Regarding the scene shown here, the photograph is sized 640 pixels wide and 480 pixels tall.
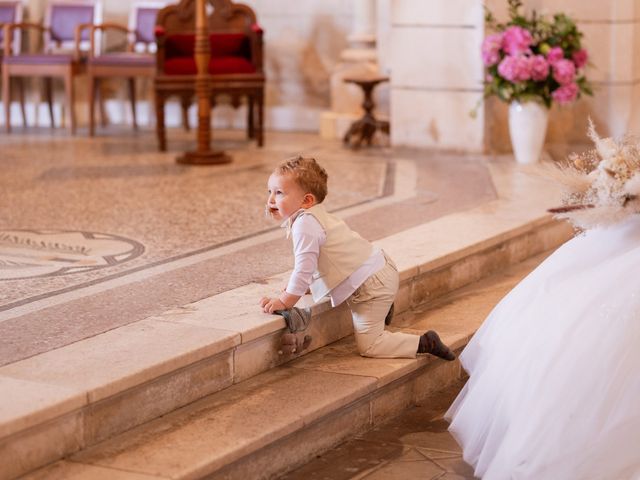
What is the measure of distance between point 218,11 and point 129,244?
12.6ft

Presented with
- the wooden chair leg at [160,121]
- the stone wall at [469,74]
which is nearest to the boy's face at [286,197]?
the stone wall at [469,74]

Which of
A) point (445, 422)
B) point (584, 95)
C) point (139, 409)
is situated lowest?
point (445, 422)

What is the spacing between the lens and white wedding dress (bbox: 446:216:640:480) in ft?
9.15

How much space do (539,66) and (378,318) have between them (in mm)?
3568

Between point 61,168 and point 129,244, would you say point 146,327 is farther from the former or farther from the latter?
point 61,168

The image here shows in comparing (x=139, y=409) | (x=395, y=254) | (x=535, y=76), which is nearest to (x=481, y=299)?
(x=395, y=254)

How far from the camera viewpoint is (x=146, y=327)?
3.47m

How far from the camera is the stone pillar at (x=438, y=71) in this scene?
7.54 metres

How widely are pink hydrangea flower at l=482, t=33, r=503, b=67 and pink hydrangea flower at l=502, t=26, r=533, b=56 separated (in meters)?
0.05

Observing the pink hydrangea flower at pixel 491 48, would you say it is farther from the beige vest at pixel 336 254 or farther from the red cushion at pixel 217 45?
the beige vest at pixel 336 254

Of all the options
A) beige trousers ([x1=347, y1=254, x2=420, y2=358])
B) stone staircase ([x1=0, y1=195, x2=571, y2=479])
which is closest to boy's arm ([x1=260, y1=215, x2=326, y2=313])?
stone staircase ([x1=0, y1=195, x2=571, y2=479])

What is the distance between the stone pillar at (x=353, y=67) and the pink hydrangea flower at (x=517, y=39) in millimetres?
1834

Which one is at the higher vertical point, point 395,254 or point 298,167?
point 298,167

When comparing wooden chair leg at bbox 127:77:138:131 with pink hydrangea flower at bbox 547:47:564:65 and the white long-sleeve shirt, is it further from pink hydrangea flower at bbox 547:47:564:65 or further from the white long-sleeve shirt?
the white long-sleeve shirt
